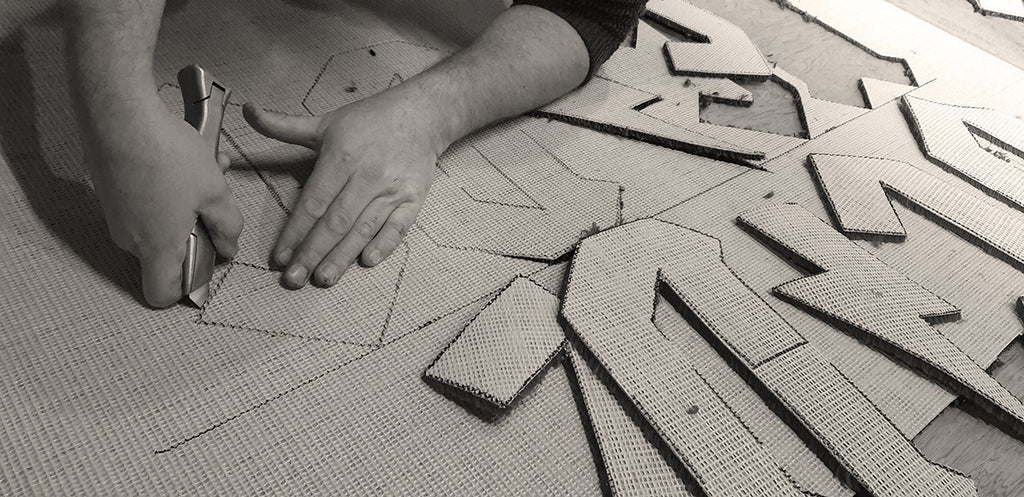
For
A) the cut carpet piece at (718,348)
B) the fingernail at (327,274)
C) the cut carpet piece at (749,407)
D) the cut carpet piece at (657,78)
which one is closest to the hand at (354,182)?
the fingernail at (327,274)

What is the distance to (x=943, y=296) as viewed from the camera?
93 centimetres

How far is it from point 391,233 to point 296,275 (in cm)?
13

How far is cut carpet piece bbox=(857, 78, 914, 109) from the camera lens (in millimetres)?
1289

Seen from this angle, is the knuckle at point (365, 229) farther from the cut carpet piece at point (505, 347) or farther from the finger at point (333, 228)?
the cut carpet piece at point (505, 347)

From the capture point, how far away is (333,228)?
85 centimetres

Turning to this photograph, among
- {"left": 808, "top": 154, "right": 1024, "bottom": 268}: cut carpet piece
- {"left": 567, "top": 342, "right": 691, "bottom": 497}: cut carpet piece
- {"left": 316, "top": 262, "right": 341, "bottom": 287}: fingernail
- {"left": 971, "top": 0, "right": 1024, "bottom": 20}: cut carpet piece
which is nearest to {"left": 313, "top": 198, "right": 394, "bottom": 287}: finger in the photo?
{"left": 316, "top": 262, "right": 341, "bottom": 287}: fingernail

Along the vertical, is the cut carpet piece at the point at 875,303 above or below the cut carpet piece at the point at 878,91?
below

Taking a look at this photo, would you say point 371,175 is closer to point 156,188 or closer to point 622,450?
point 156,188

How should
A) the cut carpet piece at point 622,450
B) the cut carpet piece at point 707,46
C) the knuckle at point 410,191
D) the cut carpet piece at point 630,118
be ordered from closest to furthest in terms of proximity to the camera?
the cut carpet piece at point 622,450 < the knuckle at point 410,191 < the cut carpet piece at point 630,118 < the cut carpet piece at point 707,46

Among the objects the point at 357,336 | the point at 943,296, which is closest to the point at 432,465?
the point at 357,336

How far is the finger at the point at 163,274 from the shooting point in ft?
2.48

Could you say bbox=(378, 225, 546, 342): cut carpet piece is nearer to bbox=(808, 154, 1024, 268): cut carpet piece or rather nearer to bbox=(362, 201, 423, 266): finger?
bbox=(362, 201, 423, 266): finger

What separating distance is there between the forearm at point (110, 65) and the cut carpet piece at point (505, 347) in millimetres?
426

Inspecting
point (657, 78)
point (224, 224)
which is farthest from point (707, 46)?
point (224, 224)
